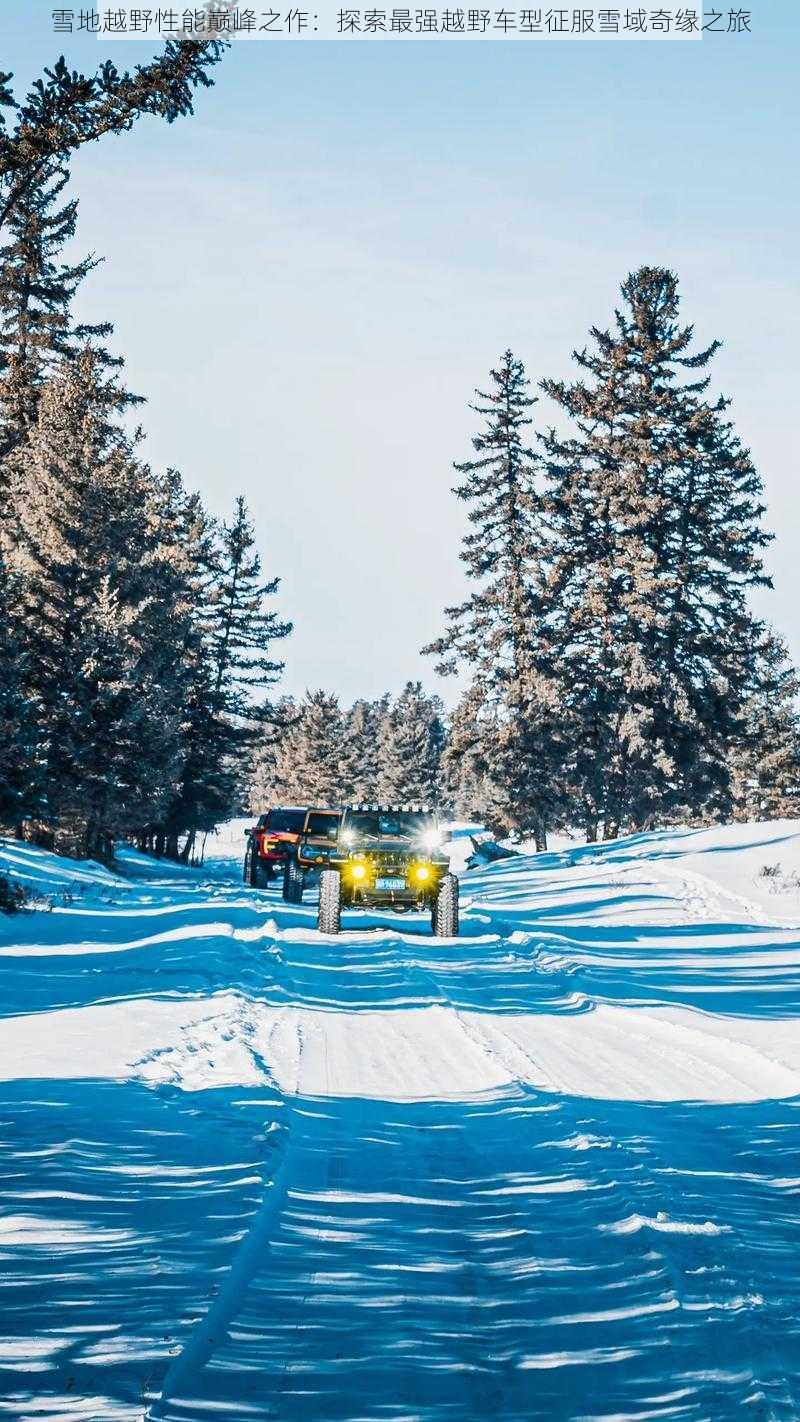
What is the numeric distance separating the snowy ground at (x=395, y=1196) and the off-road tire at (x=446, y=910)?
4473 mm

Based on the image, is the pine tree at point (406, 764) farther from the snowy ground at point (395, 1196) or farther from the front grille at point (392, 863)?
the snowy ground at point (395, 1196)

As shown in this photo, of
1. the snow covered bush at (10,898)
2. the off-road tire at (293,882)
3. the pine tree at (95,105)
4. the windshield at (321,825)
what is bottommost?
the snow covered bush at (10,898)

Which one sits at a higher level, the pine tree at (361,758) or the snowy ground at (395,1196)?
the pine tree at (361,758)

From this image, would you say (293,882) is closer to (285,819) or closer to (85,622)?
(285,819)

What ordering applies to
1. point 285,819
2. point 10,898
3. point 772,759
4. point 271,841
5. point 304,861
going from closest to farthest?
point 10,898 < point 304,861 < point 271,841 < point 285,819 < point 772,759

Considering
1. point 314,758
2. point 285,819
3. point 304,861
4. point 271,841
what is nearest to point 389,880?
point 304,861

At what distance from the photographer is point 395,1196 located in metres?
6.00

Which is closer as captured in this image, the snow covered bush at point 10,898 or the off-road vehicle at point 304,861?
the snow covered bush at point 10,898

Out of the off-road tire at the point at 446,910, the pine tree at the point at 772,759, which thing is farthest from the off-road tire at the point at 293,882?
the pine tree at the point at 772,759

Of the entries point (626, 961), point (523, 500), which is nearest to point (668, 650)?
point (523, 500)

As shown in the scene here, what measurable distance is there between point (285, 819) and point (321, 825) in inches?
183

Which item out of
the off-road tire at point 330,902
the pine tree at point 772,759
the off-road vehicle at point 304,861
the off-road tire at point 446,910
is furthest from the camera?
the pine tree at point 772,759

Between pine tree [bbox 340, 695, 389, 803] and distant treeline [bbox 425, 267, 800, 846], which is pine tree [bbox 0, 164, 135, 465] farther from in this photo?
pine tree [bbox 340, 695, 389, 803]

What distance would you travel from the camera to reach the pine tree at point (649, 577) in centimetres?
4128
